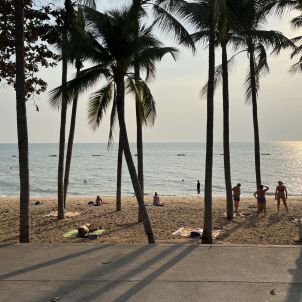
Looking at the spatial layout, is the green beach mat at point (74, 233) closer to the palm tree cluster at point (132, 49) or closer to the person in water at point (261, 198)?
the palm tree cluster at point (132, 49)

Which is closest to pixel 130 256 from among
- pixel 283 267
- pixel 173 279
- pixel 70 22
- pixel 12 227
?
pixel 173 279

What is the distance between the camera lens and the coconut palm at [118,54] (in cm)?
1052

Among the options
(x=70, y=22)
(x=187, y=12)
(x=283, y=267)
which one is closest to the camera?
(x=283, y=267)

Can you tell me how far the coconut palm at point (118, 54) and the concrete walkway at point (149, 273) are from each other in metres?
3.55

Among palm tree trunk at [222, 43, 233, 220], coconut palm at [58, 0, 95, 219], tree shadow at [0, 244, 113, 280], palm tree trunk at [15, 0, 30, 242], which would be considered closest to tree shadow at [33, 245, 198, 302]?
tree shadow at [0, 244, 113, 280]

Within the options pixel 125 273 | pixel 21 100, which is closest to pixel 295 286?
Result: pixel 125 273

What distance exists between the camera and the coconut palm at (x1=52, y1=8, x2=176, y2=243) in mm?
10516

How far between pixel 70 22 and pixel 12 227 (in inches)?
330

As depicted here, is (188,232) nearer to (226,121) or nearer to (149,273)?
(226,121)

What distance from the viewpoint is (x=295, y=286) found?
18.1 ft

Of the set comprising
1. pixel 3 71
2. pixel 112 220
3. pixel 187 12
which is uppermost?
pixel 187 12

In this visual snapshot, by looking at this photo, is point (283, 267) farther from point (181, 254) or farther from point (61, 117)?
point (61, 117)

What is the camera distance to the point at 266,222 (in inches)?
658

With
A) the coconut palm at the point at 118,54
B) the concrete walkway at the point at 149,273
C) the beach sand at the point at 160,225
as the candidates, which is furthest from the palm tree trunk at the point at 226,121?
the concrete walkway at the point at 149,273
